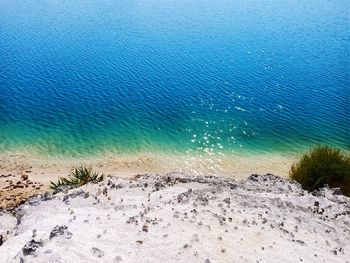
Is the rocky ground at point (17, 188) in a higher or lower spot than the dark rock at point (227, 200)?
lower

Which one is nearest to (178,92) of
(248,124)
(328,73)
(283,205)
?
(248,124)

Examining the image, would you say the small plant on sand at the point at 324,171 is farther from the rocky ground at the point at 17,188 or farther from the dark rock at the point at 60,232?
the rocky ground at the point at 17,188

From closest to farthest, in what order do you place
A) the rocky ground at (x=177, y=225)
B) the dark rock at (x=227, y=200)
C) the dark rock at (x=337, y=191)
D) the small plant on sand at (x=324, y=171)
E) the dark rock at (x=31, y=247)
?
the dark rock at (x=31, y=247) < the rocky ground at (x=177, y=225) < the dark rock at (x=227, y=200) < the dark rock at (x=337, y=191) < the small plant on sand at (x=324, y=171)

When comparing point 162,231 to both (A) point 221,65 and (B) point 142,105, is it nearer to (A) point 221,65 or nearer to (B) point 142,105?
(B) point 142,105

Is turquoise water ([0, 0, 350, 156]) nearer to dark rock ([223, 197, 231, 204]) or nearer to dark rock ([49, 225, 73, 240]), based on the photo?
dark rock ([223, 197, 231, 204])

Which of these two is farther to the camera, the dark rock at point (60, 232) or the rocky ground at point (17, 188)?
the rocky ground at point (17, 188)

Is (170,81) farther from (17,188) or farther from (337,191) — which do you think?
(337,191)

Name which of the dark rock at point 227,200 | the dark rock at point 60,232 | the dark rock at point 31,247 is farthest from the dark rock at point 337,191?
the dark rock at point 31,247

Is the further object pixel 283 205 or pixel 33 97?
pixel 33 97
